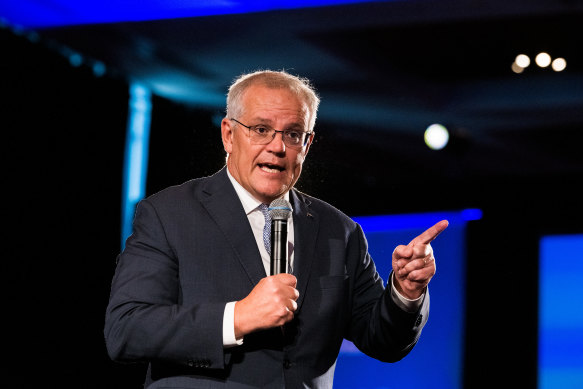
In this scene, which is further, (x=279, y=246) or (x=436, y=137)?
(x=436, y=137)

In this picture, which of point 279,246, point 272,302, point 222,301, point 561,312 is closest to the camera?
point 272,302

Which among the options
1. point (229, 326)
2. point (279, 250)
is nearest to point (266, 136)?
point (279, 250)

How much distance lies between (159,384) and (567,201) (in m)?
2.45

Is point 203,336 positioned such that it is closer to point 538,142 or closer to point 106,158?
point 106,158

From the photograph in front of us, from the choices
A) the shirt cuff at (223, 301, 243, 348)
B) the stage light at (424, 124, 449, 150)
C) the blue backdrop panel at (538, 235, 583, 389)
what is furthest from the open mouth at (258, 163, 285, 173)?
the blue backdrop panel at (538, 235, 583, 389)

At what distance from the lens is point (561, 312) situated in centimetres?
367

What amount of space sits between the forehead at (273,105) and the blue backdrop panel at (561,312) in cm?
193

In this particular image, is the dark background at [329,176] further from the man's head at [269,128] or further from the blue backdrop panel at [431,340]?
the man's head at [269,128]

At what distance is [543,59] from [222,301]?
2443 mm

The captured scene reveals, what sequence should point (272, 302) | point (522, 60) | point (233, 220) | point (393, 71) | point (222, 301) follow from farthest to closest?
point (393, 71) < point (522, 60) < point (233, 220) < point (222, 301) < point (272, 302)

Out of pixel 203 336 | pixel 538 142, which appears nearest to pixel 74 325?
pixel 203 336

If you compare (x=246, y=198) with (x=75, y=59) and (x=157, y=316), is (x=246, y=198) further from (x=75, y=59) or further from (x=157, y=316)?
(x=75, y=59)

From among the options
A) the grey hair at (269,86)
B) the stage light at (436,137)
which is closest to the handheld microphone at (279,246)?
the grey hair at (269,86)

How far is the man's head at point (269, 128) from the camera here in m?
2.30
